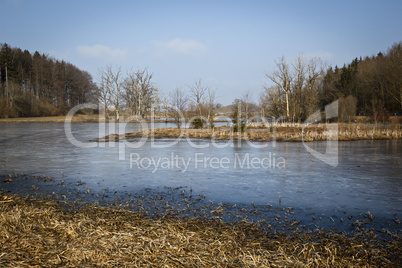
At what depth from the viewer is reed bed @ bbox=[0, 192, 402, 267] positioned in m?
3.39

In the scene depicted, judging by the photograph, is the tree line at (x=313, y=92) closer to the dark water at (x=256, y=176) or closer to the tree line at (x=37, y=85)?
the dark water at (x=256, y=176)

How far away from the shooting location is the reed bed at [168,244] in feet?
11.1

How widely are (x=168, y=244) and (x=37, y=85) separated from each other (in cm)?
6991

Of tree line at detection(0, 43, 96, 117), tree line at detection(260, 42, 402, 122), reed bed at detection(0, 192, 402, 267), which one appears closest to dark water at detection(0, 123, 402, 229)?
reed bed at detection(0, 192, 402, 267)

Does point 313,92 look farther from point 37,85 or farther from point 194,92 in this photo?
point 37,85

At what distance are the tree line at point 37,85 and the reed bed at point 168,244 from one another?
5742 cm

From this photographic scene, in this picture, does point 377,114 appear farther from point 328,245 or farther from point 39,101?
point 39,101

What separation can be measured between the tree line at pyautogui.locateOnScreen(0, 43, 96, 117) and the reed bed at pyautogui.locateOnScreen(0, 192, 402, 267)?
57.4m

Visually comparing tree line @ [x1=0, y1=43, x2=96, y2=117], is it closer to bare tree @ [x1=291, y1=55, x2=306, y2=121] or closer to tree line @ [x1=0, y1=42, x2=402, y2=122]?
tree line @ [x1=0, y1=42, x2=402, y2=122]

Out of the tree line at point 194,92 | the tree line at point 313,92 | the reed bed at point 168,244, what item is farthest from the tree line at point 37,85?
the reed bed at point 168,244

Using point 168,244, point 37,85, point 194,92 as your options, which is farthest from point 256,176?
point 37,85

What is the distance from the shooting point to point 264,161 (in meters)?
12.6

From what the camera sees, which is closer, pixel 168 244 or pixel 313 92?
pixel 168 244

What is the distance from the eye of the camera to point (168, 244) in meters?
3.79
